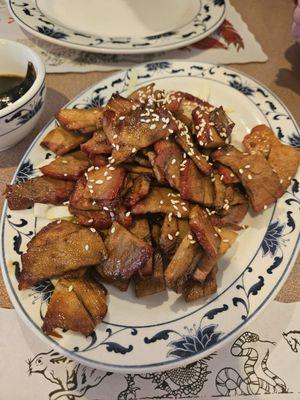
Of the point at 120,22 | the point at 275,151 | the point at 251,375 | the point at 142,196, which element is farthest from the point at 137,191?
the point at 120,22

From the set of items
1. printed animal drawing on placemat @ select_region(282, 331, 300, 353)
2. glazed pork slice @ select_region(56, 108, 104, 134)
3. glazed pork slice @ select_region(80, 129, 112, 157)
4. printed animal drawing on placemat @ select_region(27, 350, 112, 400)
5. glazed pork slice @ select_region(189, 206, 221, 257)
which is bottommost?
printed animal drawing on placemat @ select_region(282, 331, 300, 353)

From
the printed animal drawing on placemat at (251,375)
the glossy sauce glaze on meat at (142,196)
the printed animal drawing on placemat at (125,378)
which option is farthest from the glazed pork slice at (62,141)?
the printed animal drawing on placemat at (251,375)

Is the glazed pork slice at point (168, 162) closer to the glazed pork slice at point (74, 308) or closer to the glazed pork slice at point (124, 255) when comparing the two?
the glazed pork slice at point (124, 255)

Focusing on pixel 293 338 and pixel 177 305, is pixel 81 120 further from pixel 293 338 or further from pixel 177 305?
pixel 293 338

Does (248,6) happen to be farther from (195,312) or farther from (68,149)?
(195,312)

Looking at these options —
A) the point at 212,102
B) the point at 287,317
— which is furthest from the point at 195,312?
the point at 212,102

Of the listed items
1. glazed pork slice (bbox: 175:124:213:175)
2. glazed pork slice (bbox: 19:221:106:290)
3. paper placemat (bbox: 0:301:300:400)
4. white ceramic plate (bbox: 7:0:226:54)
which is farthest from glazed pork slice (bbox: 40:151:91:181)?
white ceramic plate (bbox: 7:0:226:54)

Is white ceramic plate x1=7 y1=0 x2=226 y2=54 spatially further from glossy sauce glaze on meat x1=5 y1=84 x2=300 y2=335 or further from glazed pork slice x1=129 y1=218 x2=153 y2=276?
glazed pork slice x1=129 y1=218 x2=153 y2=276
